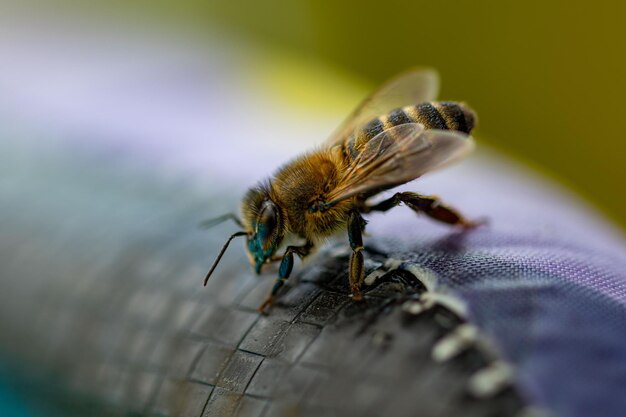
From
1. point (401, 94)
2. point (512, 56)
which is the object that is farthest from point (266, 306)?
point (512, 56)

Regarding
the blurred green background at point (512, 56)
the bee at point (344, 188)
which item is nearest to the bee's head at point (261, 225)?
the bee at point (344, 188)

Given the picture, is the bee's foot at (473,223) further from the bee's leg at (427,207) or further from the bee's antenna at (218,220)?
the bee's antenna at (218,220)

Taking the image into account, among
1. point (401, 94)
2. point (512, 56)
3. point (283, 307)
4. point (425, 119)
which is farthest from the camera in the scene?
point (512, 56)

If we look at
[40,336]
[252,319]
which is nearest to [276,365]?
[252,319]

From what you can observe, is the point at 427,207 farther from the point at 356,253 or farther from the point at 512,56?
the point at 512,56

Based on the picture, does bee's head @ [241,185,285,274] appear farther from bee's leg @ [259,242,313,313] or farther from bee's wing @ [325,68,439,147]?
bee's wing @ [325,68,439,147]

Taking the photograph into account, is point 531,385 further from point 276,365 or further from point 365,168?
point 365,168

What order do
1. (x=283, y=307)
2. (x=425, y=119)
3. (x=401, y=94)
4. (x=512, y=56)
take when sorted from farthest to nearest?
1. (x=512, y=56)
2. (x=401, y=94)
3. (x=425, y=119)
4. (x=283, y=307)
